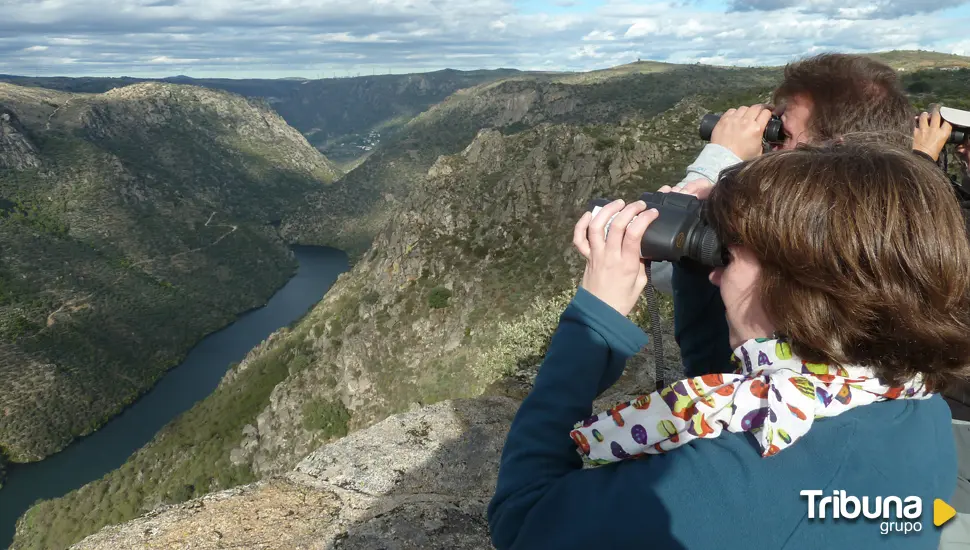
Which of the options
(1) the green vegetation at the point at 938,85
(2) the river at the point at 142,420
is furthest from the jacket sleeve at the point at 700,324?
(2) the river at the point at 142,420

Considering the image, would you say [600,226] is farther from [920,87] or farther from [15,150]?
[15,150]

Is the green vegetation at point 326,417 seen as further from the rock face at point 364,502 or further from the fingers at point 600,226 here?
the fingers at point 600,226

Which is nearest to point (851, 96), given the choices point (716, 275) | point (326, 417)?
point (716, 275)

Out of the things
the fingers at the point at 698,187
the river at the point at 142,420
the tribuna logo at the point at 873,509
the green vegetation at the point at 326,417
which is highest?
the fingers at the point at 698,187

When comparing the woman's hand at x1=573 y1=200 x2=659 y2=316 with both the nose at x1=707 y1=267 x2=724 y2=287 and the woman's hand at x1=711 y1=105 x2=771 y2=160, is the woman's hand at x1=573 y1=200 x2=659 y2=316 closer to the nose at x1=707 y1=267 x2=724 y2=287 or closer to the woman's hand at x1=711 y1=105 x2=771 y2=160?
the nose at x1=707 y1=267 x2=724 y2=287

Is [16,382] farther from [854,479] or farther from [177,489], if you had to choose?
[854,479]

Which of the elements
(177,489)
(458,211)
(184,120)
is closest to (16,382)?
(177,489)
